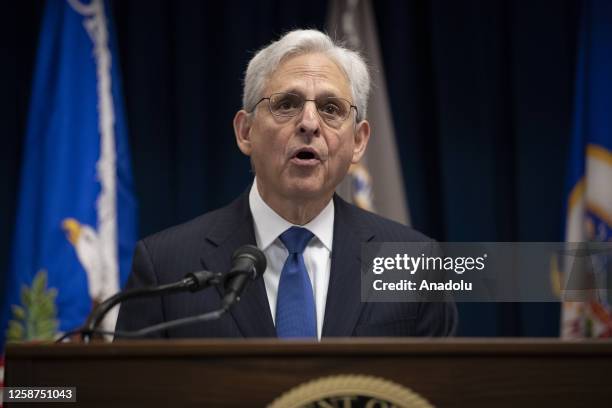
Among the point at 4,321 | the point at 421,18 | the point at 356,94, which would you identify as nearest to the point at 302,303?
the point at 356,94

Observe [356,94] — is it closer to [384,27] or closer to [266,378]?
[266,378]

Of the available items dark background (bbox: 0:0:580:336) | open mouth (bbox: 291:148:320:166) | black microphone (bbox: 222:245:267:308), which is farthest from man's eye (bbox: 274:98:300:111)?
dark background (bbox: 0:0:580:336)

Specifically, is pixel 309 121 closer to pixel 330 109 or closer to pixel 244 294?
pixel 330 109

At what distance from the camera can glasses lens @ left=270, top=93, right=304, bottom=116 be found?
222cm

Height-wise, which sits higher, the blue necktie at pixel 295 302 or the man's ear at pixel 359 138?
the man's ear at pixel 359 138

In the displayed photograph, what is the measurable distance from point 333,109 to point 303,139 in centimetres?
16

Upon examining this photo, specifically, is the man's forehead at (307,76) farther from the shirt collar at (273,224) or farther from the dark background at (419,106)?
the dark background at (419,106)

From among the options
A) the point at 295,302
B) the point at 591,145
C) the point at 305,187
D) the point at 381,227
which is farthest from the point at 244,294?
the point at 591,145

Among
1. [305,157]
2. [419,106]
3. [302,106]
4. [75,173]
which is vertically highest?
[419,106]

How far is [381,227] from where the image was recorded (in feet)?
7.95

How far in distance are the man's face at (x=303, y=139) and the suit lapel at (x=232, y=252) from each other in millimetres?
123

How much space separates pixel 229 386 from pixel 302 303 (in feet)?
2.53

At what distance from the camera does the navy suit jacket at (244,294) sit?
6.56ft

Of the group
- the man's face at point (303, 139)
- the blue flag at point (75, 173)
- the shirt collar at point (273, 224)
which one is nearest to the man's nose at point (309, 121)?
the man's face at point (303, 139)
